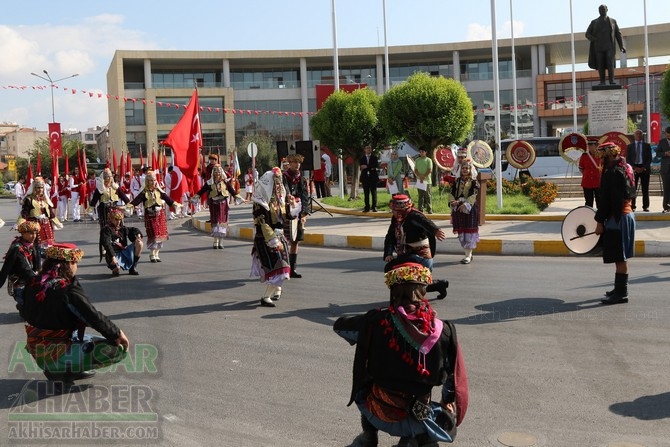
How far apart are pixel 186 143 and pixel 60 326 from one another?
12.1 metres

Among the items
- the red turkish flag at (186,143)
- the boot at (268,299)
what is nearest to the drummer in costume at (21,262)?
the boot at (268,299)

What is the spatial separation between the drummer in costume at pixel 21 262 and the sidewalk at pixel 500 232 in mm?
7878

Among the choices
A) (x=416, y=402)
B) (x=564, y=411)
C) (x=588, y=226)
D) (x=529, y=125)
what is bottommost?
(x=564, y=411)

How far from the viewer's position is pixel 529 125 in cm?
6619

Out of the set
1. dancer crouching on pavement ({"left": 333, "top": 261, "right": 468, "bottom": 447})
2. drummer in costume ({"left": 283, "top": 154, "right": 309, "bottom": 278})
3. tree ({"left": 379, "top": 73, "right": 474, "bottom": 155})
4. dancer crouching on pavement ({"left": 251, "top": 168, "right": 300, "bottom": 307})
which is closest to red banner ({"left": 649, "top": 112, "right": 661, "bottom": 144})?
tree ({"left": 379, "top": 73, "right": 474, "bottom": 155})

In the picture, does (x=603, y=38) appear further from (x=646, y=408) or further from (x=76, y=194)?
(x=76, y=194)

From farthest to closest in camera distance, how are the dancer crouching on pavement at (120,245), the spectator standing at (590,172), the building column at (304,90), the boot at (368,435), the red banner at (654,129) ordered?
the building column at (304,90) → the red banner at (654,129) → the spectator standing at (590,172) → the dancer crouching on pavement at (120,245) → the boot at (368,435)

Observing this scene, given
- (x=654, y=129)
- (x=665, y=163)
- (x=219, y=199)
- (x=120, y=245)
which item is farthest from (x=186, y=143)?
(x=654, y=129)

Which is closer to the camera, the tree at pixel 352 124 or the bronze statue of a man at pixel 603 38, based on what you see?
the bronze statue of a man at pixel 603 38

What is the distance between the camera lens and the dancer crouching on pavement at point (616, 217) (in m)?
8.92

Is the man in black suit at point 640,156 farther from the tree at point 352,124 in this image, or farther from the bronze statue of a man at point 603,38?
the tree at point 352,124

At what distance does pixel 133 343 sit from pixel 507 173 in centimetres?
→ 2844

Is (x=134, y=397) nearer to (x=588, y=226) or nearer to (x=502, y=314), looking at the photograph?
(x=502, y=314)

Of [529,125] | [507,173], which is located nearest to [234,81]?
[529,125]
